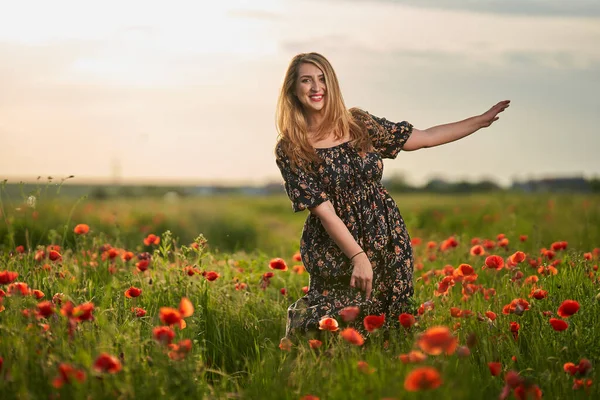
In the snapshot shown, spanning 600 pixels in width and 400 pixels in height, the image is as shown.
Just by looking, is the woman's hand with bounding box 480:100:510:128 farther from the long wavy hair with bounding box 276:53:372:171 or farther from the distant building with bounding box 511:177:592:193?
the distant building with bounding box 511:177:592:193

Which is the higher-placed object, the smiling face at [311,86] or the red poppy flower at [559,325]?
the smiling face at [311,86]

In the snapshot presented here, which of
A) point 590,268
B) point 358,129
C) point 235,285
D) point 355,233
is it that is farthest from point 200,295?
point 590,268

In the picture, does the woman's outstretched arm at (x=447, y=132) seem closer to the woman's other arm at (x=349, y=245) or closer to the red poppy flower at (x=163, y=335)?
the woman's other arm at (x=349, y=245)

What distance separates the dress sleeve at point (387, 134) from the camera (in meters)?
4.10

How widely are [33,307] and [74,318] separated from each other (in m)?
0.54

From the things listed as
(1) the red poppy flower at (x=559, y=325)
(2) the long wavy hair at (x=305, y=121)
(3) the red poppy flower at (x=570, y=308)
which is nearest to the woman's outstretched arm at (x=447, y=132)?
(2) the long wavy hair at (x=305, y=121)

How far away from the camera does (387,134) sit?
4125 mm

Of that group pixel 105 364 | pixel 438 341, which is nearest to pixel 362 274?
pixel 438 341

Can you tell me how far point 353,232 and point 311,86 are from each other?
2.84ft

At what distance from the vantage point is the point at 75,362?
279 centimetres

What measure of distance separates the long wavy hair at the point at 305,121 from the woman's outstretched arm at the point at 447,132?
0.36 meters

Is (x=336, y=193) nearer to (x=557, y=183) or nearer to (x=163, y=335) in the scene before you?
(x=163, y=335)

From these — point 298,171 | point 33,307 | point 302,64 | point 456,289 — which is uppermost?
point 302,64

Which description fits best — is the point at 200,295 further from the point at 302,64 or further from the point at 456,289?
the point at 456,289
